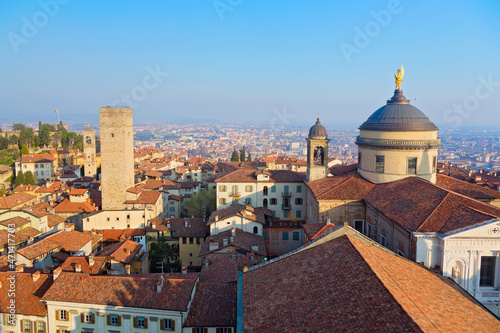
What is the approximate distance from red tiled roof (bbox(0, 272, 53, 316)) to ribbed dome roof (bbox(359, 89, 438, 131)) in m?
26.1

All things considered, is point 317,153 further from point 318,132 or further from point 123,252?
point 123,252

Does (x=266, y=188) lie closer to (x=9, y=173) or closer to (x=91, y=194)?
(x=91, y=194)

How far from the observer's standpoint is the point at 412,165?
29.1m

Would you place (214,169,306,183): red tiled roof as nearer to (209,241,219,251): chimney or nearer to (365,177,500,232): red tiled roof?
(209,241,219,251): chimney

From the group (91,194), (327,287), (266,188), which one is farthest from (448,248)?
(91,194)

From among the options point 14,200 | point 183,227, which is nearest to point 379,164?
point 183,227

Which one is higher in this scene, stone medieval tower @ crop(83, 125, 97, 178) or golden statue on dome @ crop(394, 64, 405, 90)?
golden statue on dome @ crop(394, 64, 405, 90)

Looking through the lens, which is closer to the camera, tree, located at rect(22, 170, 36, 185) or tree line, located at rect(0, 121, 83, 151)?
tree, located at rect(22, 170, 36, 185)

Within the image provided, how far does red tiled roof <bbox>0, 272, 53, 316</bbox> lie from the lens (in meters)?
20.9

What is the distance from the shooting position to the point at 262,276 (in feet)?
49.4

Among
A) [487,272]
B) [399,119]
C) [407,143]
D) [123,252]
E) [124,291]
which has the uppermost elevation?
[399,119]

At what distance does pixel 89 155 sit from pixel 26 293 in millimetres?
64609

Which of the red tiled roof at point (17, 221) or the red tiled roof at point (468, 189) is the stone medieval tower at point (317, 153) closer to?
the red tiled roof at point (468, 189)

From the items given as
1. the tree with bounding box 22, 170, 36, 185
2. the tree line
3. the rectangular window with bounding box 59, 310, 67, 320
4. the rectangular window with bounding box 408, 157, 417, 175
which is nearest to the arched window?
the rectangular window with bounding box 408, 157, 417, 175
